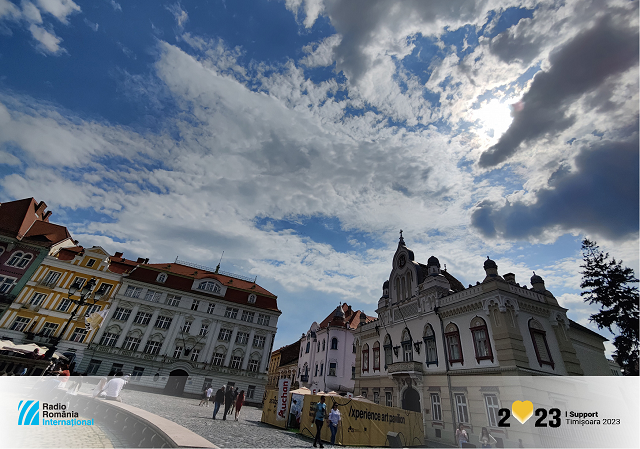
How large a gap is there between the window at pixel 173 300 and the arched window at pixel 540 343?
42.8m

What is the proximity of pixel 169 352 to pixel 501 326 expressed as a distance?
39.9 metres

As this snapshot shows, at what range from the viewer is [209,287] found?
1768 inches

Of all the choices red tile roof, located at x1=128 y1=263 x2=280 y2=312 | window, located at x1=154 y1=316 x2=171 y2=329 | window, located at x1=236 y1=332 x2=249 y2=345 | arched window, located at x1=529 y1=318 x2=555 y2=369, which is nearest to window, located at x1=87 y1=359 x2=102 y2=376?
window, located at x1=154 y1=316 x2=171 y2=329

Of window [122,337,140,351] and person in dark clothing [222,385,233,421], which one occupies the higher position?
window [122,337,140,351]

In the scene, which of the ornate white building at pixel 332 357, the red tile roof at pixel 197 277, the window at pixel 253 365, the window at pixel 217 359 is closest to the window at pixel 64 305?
the red tile roof at pixel 197 277

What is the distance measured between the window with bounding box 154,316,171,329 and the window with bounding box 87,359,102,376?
7.26 m

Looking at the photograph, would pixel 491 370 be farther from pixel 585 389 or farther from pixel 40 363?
pixel 40 363

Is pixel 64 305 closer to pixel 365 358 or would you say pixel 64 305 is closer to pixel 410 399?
pixel 365 358

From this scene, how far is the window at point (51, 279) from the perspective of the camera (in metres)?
36.9

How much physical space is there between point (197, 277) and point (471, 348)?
133 ft

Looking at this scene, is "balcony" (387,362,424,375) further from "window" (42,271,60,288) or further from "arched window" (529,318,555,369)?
"window" (42,271,60,288)

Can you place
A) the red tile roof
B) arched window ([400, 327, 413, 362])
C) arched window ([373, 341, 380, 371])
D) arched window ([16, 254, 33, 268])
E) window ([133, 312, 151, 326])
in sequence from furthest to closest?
1. the red tile roof
2. window ([133, 312, 151, 326])
3. arched window ([16, 254, 33, 268])
4. arched window ([373, 341, 380, 371])
5. arched window ([400, 327, 413, 362])

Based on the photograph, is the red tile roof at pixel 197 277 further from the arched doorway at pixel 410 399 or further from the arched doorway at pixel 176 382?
the arched doorway at pixel 410 399

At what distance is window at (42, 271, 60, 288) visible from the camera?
36938 millimetres
